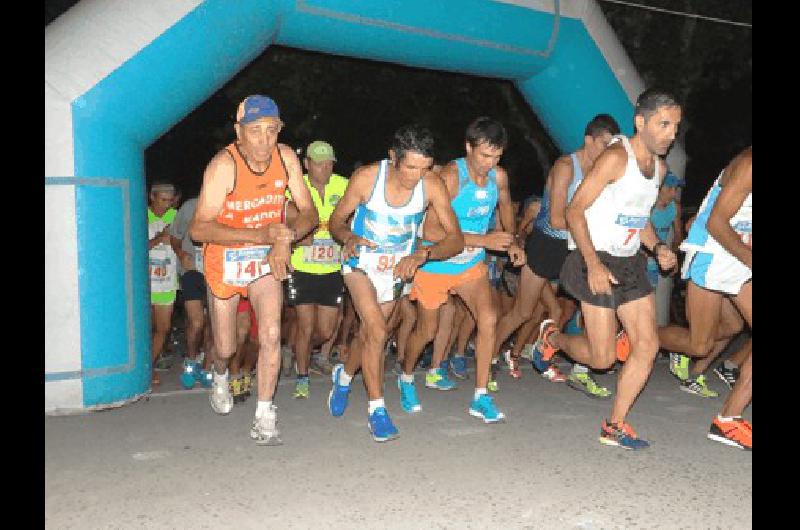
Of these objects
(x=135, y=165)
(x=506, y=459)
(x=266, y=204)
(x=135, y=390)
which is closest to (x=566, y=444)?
(x=506, y=459)

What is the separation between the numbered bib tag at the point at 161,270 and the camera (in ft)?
22.8

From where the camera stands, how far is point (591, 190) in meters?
4.46

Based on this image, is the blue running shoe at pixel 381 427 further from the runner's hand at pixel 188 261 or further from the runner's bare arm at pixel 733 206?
the runner's hand at pixel 188 261

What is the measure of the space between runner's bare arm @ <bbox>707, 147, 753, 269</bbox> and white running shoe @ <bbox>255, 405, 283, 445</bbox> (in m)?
2.73

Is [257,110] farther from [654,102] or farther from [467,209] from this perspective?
[654,102]

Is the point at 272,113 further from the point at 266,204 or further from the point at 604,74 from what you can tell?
the point at 604,74

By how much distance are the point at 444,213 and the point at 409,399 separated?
1405 millimetres

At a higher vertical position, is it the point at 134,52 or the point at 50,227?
the point at 134,52

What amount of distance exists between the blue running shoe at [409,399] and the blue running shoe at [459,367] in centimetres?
122

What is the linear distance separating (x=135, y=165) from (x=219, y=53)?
1.00 metres

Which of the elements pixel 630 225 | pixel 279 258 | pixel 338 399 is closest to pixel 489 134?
pixel 630 225

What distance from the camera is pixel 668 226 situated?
23.5 ft

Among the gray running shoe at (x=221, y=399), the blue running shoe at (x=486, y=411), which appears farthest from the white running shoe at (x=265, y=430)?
the blue running shoe at (x=486, y=411)

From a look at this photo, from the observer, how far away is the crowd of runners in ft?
14.9
